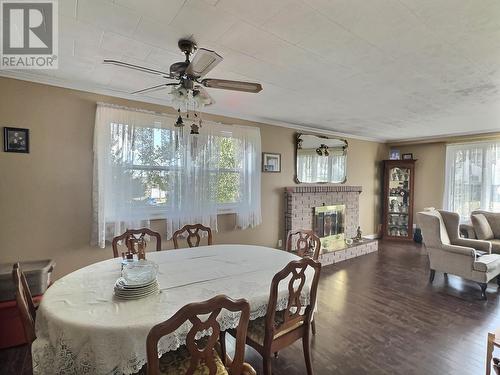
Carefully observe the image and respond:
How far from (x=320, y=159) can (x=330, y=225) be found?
4.42 feet

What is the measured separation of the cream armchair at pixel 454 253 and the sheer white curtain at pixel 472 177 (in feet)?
7.03

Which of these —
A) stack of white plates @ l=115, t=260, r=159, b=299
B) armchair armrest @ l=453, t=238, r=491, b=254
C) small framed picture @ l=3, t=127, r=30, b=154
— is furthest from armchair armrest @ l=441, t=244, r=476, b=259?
small framed picture @ l=3, t=127, r=30, b=154

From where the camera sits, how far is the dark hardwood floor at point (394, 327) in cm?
202

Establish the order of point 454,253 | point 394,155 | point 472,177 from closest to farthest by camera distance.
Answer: point 454,253 → point 472,177 → point 394,155

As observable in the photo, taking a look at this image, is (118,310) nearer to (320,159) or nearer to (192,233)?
(192,233)

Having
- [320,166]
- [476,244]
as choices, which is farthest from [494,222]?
[320,166]

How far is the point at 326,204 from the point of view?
513 centimetres

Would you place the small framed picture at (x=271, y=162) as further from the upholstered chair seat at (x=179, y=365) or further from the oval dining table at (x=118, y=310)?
the upholstered chair seat at (x=179, y=365)

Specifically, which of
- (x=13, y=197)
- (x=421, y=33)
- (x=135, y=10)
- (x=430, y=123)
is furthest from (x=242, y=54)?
(x=430, y=123)

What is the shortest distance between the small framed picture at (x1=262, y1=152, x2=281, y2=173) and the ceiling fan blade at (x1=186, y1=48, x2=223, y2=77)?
2672 millimetres

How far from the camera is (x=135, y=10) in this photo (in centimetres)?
157

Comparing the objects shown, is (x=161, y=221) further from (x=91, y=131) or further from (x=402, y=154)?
(x=402, y=154)

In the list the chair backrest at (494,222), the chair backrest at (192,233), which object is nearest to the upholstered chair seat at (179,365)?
the chair backrest at (192,233)

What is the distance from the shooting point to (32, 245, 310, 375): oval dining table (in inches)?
46.6
